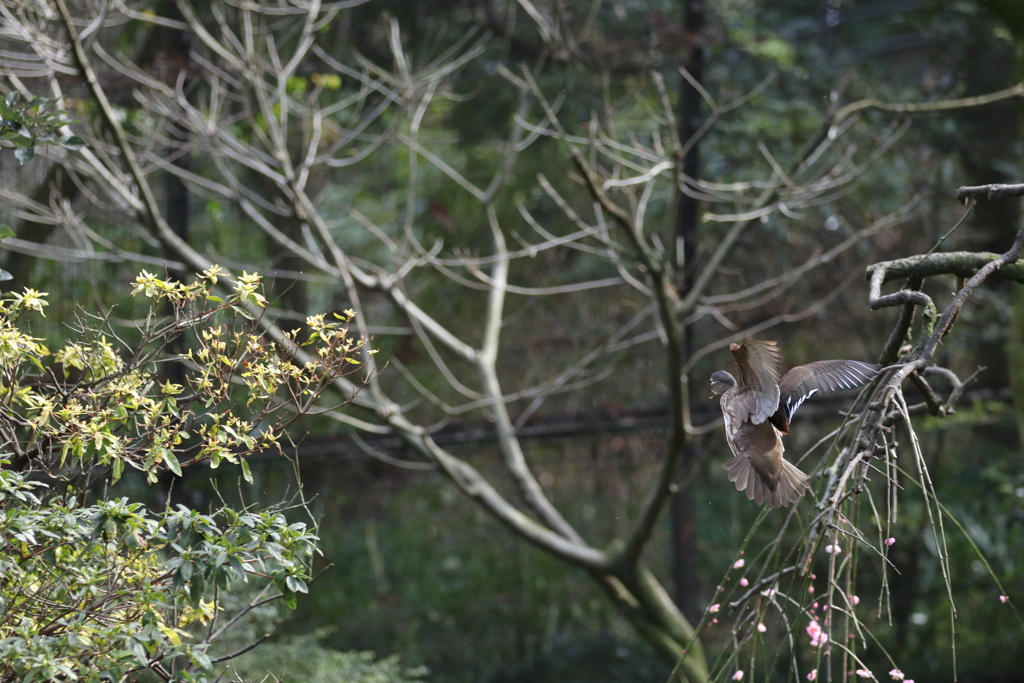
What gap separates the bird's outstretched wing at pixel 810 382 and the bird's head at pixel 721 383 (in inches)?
7.2

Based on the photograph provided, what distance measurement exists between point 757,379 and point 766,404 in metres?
0.06

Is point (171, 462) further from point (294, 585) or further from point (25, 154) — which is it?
point (25, 154)

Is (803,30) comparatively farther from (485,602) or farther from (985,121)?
(485,602)

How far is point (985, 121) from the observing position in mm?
6199

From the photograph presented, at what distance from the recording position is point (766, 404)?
1819 millimetres

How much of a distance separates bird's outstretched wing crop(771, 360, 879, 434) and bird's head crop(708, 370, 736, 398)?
18 centimetres

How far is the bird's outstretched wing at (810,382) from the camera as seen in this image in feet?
6.04

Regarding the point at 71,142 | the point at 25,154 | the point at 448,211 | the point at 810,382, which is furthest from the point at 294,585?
the point at 448,211

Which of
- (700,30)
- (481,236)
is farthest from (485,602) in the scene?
(700,30)

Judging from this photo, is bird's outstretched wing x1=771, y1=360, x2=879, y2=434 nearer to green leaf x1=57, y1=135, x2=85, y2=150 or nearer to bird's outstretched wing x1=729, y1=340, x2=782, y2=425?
bird's outstretched wing x1=729, y1=340, x2=782, y2=425

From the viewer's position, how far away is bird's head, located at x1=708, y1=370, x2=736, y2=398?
2.08m

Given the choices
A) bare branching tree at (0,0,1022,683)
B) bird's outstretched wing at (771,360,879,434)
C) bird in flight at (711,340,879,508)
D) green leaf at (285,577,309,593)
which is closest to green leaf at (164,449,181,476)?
green leaf at (285,577,309,593)

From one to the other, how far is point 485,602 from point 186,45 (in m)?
3.59

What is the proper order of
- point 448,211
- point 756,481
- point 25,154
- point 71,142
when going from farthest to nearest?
point 448,211 < point 71,142 < point 25,154 < point 756,481
